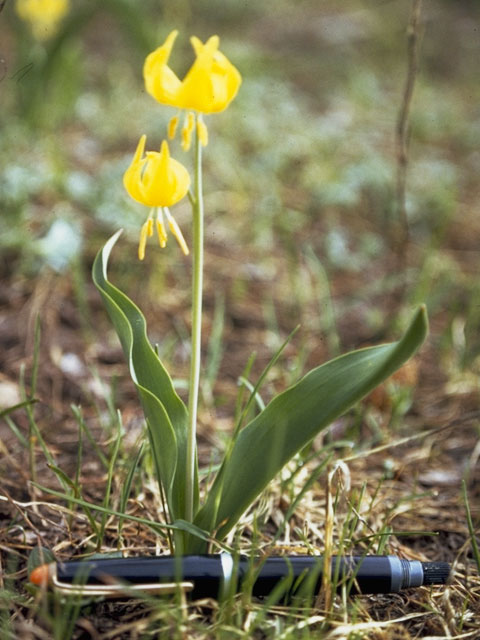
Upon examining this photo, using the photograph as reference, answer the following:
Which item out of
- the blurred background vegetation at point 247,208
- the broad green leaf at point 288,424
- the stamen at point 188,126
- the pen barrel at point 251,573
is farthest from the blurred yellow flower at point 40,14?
the pen barrel at point 251,573

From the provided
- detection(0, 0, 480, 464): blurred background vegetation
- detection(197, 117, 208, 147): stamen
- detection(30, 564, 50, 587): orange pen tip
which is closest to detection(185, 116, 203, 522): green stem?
detection(197, 117, 208, 147): stamen

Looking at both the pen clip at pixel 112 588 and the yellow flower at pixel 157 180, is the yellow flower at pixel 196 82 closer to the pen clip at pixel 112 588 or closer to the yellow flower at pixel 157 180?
the yellow flower at pixel 157 180

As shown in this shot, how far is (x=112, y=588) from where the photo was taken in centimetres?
107

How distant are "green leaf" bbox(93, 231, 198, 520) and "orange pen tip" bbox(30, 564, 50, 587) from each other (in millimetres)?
234

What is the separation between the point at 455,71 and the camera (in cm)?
546

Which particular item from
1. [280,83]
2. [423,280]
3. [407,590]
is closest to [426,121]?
[280,83]

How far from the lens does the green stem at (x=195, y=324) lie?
1.15 meters

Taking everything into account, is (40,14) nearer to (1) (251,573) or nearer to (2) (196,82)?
(2) (196,82)

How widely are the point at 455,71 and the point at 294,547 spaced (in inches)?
196

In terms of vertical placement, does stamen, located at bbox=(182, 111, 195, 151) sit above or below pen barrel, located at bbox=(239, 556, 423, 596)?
above

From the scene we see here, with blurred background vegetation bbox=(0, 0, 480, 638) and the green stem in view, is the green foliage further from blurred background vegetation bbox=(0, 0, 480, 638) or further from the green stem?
blurred background vegetation bbox=(0, 0, 480, 638)

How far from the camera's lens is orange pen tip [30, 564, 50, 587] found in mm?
1064

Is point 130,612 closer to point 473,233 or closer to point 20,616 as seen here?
point 20,616

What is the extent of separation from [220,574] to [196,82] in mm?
772
